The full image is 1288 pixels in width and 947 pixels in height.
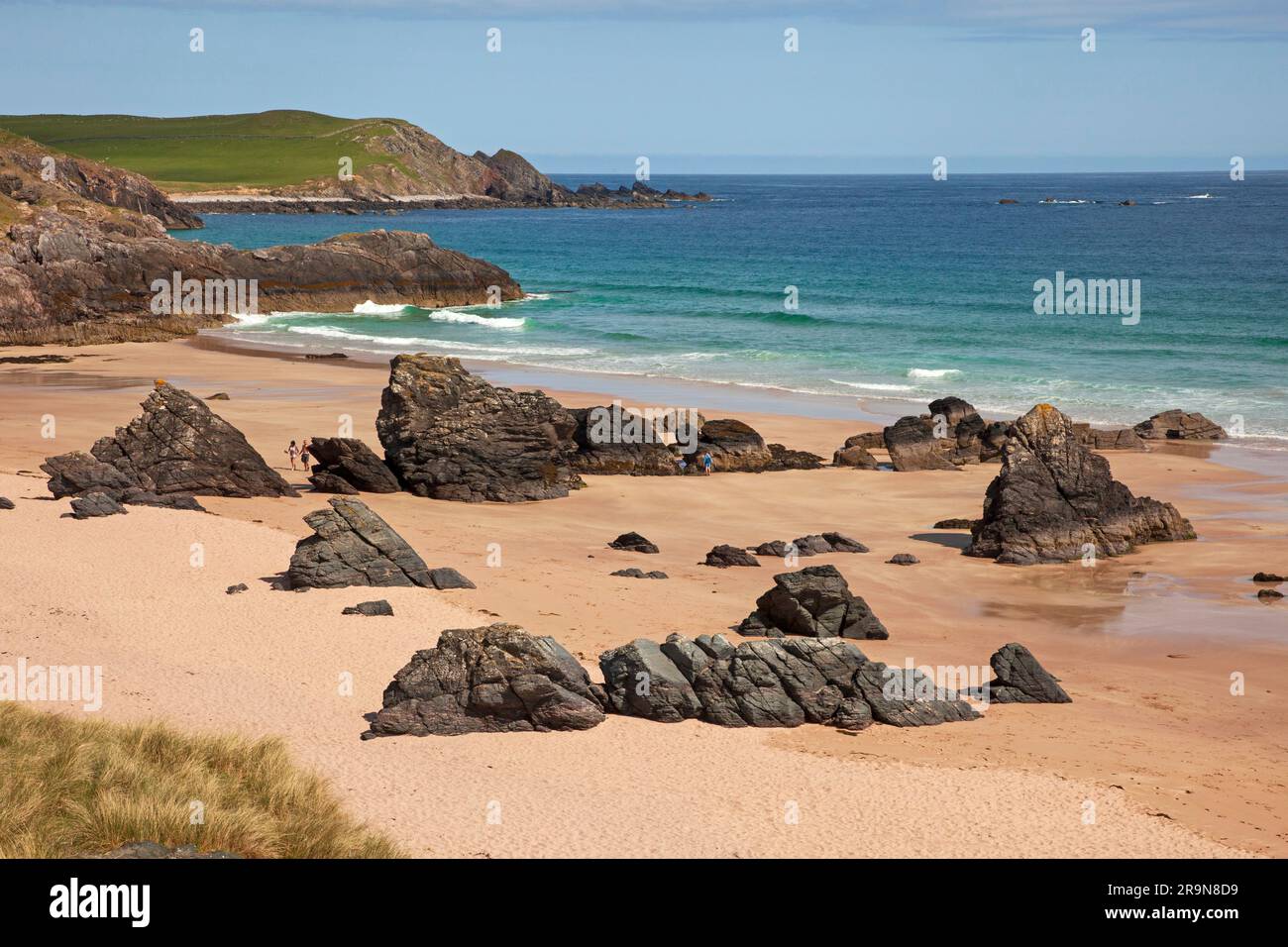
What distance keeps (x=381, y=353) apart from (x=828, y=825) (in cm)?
4822

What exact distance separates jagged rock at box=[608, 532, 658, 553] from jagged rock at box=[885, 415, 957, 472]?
11485mm

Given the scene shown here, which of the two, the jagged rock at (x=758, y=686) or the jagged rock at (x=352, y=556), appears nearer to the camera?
the jagged rock at (x=758, y=686)

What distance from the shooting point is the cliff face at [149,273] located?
58406 millimetres

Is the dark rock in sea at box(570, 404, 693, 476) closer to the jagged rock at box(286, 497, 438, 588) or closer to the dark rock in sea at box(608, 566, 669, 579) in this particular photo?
the dark rock in sea at box(608, 566, 669, 579)

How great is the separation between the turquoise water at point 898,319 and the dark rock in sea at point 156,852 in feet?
118

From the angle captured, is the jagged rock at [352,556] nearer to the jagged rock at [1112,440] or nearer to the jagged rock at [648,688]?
the jagged rock at [648,688]

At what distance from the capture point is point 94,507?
910 inches

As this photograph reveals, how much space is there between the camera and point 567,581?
2155 centimetres

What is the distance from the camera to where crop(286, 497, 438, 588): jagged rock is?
20.0 meters

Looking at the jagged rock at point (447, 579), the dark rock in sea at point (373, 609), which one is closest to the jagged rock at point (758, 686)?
the dark rock in sea at point (373, 609)

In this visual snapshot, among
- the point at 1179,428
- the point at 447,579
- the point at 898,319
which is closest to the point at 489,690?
the point at 447,579

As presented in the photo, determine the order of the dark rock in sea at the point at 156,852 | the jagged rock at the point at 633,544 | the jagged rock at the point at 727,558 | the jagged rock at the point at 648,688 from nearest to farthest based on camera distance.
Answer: the dark rock in sea at the point at 156,852 → the jagged rock at the point at 648,688 → the jagged rock at the point at 727,558 → the jagged rock at the point at 633,544

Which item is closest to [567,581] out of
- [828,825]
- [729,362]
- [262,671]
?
[262,671]
